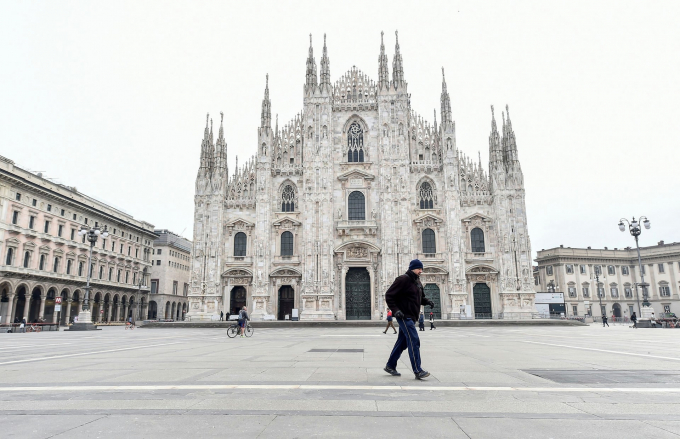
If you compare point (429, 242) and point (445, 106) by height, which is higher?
point (445, 106)

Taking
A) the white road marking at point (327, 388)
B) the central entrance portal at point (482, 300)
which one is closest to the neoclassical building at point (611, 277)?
the central entrance portal at point (482, 300)

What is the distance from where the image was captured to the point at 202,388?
5.55 m

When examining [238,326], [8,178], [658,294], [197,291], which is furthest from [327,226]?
[658,294]

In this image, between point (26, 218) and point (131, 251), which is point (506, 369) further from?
point (131, 251)

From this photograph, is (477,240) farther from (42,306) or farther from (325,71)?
(42,306)

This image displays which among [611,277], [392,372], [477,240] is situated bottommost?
[392,372]

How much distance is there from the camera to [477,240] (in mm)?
39469

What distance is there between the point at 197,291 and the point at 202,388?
34.7 metres

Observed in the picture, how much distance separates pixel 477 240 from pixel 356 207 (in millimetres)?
11157

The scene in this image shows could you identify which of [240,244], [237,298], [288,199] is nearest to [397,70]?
[288,199]

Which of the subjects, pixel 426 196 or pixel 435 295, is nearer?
pixel 435 295

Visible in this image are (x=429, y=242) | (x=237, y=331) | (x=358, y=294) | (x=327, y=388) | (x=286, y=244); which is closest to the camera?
(x=327, y=388)

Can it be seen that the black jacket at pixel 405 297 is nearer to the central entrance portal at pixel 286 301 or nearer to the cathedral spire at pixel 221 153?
the central entrance portal at pixel 286 301

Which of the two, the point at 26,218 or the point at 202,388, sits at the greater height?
the point at 26,218
